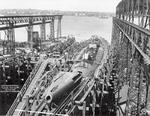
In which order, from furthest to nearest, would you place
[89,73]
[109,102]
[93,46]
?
1. [93,46]
2. [89,73]
3. [109,102]

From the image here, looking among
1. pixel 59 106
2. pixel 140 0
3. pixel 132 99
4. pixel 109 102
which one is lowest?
pixel 109 102

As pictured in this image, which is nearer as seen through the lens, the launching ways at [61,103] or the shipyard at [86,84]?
the shipyard at [86,84]

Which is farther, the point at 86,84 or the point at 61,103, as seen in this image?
the point at 86,84

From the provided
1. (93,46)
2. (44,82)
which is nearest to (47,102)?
(44,82)

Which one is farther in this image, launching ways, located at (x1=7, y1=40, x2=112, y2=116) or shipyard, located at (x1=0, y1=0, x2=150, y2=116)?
launching ways, located at (x1=7, y1=40, x2=112, y2=116)

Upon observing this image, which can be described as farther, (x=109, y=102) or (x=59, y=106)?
(x=109, y=102)

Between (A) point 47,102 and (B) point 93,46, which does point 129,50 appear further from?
(B) point 93,46

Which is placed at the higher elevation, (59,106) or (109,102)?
(59,106)

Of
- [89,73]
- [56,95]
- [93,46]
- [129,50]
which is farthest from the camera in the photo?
[93,46]
